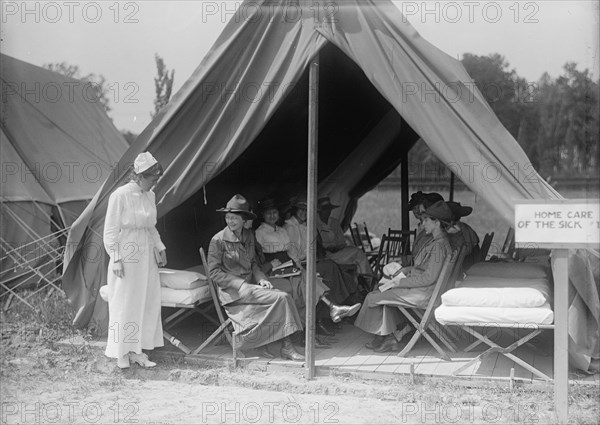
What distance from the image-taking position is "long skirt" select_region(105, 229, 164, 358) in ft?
16.6

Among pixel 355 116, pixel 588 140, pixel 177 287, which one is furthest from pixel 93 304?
pixel 588 140

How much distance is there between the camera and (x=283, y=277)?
5.99 m

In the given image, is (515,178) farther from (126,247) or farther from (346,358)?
(126,247)

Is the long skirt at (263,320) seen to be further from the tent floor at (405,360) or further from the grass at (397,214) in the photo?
the grass at (397,214)

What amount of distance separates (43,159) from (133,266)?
4.43m

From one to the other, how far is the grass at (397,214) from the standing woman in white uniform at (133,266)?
12185 millimetres

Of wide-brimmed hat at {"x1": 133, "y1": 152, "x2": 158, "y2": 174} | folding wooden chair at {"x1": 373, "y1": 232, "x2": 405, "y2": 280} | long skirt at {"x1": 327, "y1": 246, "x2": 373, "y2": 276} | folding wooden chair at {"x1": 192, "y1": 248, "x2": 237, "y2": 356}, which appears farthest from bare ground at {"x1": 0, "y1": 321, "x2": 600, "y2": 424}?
folding wooden chair at {"x1": 373, "y1": 232, "x2": 405, "y2": 280}

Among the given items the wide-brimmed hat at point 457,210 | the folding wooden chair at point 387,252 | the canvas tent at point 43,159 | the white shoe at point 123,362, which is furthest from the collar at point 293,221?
the canvas tent at point 43,159

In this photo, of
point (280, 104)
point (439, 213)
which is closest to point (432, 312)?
point (439, 213)

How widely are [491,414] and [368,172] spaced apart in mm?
6122

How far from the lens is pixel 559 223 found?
12.4 ft

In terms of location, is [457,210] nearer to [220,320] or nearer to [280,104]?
[280,104]

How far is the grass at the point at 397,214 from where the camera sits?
1855cm

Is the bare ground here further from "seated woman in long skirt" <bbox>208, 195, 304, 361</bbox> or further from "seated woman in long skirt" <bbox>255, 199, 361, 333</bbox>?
"seated woman in long skirt" <bbox>255, 199, 361, 333</bbox>
